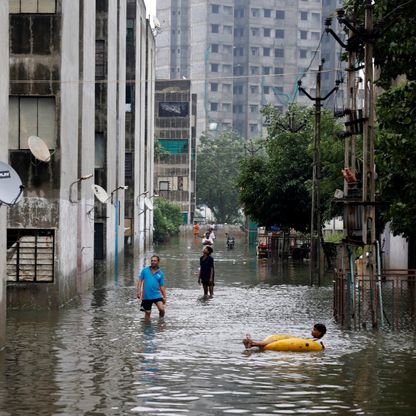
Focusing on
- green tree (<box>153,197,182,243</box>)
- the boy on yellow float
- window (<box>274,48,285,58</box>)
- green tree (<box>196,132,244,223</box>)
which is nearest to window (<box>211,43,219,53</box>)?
window (<box>274,48,285,58</box>)

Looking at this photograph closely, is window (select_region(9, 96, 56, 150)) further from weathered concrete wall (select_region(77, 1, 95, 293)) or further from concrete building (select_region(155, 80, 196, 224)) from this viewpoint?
concrete building (select_region(155, 80, 196, 224))

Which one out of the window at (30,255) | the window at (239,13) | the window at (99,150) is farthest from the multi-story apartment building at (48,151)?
the window at (239,13)

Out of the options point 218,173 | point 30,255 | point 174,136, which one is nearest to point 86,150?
point 30,255

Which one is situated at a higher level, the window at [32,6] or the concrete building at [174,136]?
the concrete building at [174,136]

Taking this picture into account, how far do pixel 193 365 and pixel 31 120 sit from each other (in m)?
12.8

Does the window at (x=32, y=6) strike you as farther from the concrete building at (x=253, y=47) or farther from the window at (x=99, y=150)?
the concrete building at (x=253, y=47)

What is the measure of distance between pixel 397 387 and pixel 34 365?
5.89 m

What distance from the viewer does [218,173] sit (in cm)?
15000

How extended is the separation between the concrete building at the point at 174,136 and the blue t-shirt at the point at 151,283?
9799cm

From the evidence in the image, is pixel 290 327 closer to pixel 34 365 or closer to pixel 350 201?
pixel 350 201

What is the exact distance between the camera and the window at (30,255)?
27.4 meters

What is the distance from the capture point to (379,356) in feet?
59.1

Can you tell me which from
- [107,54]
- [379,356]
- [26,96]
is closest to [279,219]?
[107,54]

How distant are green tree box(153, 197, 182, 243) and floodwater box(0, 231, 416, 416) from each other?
57914mm
